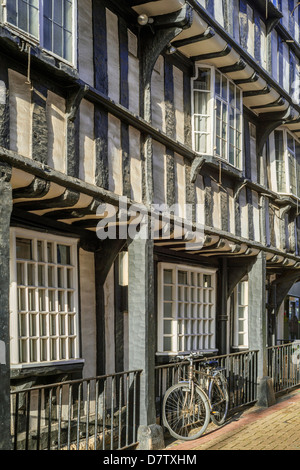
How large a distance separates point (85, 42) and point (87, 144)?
1.30m

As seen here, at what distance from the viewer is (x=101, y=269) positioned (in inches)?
372

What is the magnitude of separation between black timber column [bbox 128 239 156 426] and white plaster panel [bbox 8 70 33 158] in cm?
259

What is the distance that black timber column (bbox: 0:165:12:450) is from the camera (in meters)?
5.67

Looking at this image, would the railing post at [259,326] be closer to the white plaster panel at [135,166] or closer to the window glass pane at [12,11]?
the white plaster panel at [135,166]

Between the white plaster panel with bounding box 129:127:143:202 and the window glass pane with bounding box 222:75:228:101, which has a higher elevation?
the window glass pane with bounding box 222:75:228:101

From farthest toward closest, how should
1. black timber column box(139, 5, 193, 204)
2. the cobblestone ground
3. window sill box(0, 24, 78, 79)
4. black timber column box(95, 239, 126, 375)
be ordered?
black timber column box(95, 239, 126, 375) < black timber column box(139, 5, 193, 204) < the cobblestone ground < window sill box(0, 24, 78, 79)

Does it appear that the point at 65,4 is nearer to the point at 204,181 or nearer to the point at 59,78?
the point at 59,78

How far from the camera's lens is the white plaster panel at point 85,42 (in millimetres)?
7871

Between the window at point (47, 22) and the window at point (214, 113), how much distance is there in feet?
12.7

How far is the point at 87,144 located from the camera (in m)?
7.74

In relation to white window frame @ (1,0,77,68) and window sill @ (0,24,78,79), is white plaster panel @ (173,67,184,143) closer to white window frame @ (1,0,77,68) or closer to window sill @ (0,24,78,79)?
white window frame @ (1,0,77,68)

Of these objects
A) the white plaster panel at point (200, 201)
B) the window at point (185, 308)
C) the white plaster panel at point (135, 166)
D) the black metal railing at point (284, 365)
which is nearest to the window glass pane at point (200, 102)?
the white plaster panel at point (200, 201)

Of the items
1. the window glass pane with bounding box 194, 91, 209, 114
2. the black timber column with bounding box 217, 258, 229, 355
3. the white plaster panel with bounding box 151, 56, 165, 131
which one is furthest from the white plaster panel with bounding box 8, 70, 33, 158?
the black timber column with bounding box 217, 258, 229, 355

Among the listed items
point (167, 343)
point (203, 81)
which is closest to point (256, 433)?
point (167, 343)
